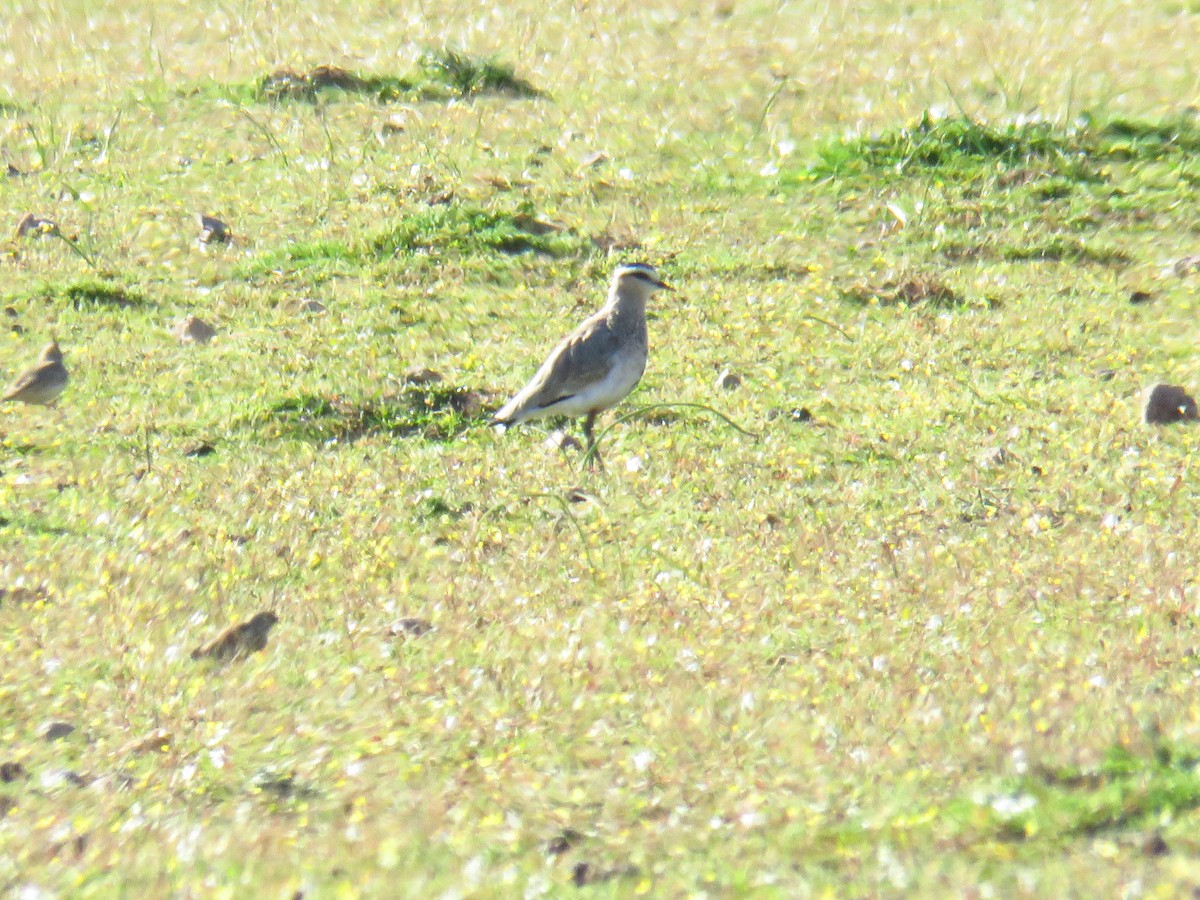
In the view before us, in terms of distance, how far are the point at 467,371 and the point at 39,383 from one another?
112 inches

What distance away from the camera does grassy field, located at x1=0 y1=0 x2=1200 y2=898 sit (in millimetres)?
6180

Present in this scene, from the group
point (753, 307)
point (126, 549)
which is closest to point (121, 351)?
point (126, 549)

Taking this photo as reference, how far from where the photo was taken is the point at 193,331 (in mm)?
12766

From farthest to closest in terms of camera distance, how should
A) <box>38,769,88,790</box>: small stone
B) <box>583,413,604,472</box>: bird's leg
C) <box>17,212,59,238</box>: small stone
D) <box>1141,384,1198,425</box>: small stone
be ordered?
<box>17,212,59,238</box>: small stone < <box>1141,384,1198,425</box>: small stone < <box>583,413,604,472</box>: bird's leg < <box>38,769,88,790</box>: small stone

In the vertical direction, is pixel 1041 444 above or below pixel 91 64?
below

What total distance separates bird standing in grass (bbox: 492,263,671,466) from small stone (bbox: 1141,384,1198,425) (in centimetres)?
315

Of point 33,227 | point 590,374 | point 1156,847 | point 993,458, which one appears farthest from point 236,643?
point 33,227

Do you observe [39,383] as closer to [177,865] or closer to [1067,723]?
[177,865]

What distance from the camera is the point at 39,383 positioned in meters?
11.2

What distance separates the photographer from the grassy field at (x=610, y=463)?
20.3ft

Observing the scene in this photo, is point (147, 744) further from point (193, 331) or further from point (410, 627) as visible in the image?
point (193, 331)

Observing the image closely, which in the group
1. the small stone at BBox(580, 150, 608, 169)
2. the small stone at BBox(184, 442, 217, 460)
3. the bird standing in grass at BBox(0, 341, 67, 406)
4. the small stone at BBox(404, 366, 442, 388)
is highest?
the small stone at BBox(580, 150, 608, 169)

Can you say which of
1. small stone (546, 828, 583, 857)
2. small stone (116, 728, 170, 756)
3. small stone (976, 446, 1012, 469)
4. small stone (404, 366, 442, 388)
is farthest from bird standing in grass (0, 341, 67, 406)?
small stone (546, 828, 583, 857)

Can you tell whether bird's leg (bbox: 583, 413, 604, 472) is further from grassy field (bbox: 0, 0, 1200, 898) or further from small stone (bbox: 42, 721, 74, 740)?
small stone (bbox: 42, 721, 74, 740)
